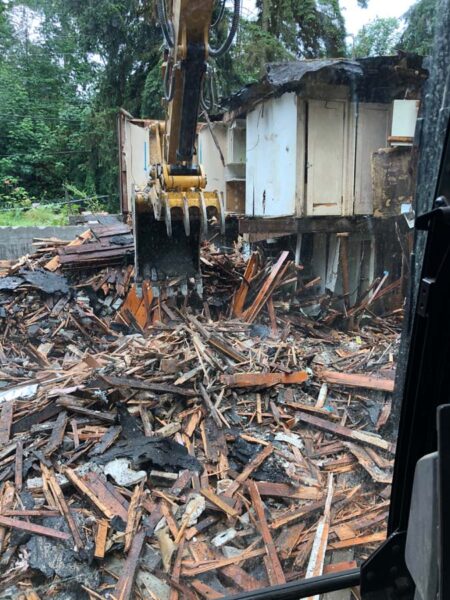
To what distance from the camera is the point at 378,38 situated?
6336 millimetres

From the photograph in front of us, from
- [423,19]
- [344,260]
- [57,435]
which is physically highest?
[423,19]

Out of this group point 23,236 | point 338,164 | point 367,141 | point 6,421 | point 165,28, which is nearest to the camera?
point 6,421

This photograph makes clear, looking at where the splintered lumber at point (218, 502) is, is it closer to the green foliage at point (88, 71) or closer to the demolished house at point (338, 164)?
the green foliage at point (88, 71)

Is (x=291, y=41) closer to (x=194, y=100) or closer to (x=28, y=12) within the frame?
(x=194, y=100)

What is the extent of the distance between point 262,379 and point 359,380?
112 cm

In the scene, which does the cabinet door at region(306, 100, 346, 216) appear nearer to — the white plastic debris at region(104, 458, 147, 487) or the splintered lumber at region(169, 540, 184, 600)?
the white plastic debris at region(104, 458, 147, 487)

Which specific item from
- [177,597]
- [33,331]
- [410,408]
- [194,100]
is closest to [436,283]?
[410,408]

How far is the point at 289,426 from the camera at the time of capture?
4.71 metres

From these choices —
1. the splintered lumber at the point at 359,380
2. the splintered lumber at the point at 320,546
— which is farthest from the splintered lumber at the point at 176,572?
the splintered lumber at the point at 359,380

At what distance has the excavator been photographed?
5262 millimetres

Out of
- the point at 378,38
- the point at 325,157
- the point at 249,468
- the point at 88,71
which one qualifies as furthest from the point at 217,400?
the point at 88,71

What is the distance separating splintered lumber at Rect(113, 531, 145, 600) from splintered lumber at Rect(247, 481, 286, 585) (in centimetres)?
82

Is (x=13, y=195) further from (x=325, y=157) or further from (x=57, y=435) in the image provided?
(x=57, y=435)

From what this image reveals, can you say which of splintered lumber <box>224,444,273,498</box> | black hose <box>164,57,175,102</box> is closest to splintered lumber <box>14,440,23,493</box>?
splintered lumber <box>224,444,273,498</box>
